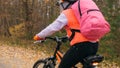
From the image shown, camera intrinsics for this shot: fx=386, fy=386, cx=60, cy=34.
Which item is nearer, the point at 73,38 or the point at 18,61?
the point at 73,38

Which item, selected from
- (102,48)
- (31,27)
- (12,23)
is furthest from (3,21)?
(102,48)

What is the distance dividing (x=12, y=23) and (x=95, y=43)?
24.8 m

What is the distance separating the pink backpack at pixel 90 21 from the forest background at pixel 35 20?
916 cm

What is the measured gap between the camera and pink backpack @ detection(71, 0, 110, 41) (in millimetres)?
6008

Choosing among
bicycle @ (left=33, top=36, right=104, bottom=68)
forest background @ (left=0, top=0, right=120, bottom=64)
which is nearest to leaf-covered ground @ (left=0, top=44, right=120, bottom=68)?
forest background @ (left=0, top=0, right=120, bottom=64)

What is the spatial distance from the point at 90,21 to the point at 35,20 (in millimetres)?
19468

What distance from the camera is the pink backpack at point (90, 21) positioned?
601 centimetres

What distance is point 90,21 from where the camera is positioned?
19.7ft

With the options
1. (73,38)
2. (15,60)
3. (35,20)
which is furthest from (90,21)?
(35,20)

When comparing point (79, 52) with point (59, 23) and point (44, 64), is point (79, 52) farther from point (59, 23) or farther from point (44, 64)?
point (44, 64)

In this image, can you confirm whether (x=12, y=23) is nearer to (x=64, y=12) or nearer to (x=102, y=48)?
(x=102, y=48)

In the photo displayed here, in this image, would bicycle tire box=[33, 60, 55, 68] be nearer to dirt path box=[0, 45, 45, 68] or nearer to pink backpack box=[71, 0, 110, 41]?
pink backpack box=[71, 0, 110, 41]

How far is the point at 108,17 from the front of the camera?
15695mm

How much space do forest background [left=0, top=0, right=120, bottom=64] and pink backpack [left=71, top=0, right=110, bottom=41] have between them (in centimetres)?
916
